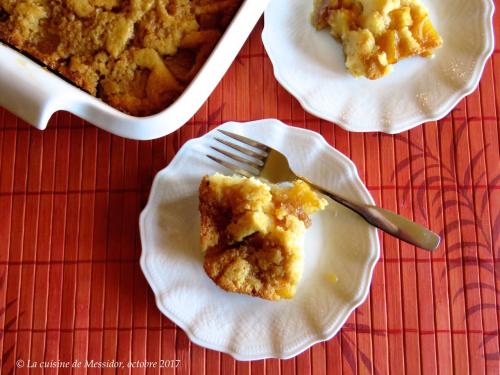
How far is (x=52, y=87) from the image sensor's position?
81 cm

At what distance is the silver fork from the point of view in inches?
39.0

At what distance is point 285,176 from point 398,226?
0.24 m

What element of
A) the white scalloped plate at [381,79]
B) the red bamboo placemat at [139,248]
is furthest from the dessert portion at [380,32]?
the red bamboo placemat at [139,248]

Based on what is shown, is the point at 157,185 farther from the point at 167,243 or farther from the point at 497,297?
the point at 497,297

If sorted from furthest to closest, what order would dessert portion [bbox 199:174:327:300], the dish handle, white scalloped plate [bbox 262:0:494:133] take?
white scalloped plate [bbox 262:0:494:133] < dessert portion [bbox 199:174:327:300] < the dish handle

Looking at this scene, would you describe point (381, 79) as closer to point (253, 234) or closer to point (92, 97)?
point (253, 234)

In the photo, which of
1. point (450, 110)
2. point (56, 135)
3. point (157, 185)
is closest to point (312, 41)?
point (450, 110)

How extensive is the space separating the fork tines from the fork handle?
173mm

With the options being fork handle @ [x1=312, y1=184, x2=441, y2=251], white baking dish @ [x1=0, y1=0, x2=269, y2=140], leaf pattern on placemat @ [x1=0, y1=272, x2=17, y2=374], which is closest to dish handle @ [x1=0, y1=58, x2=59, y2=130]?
white baking dish @ [x1=0, y1=0, x2=269, y2=140]

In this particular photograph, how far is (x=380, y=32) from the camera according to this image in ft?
3.38

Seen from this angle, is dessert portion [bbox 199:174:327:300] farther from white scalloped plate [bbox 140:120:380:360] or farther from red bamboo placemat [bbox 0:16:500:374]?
red bamboo placemat [bbox 0:16:500:374]

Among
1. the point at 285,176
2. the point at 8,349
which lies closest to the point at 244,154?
the point at 285,176

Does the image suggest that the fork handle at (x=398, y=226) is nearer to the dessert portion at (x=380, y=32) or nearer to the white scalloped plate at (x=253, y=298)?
the white scalloped plate at (x=253, y=298)

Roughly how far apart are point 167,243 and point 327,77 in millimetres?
477
